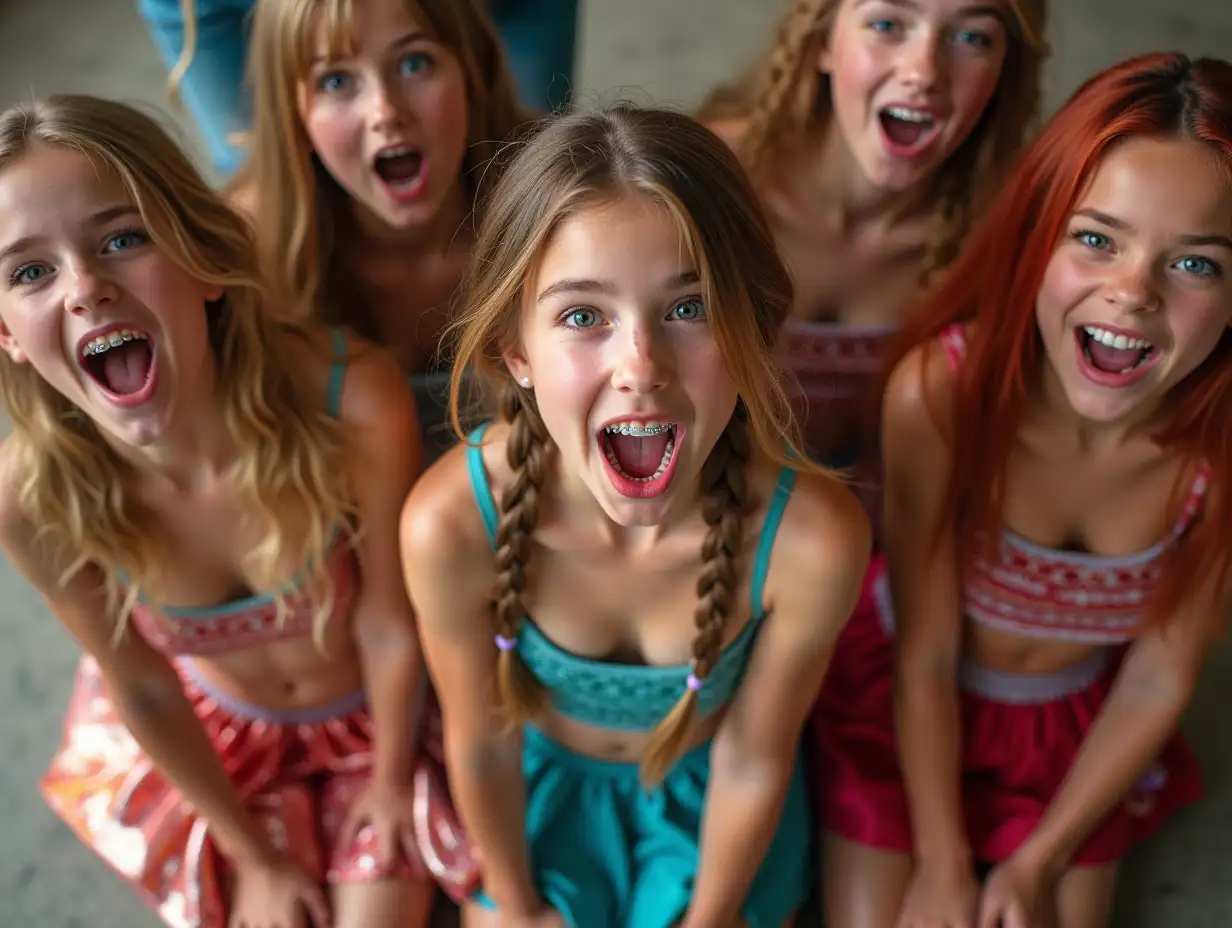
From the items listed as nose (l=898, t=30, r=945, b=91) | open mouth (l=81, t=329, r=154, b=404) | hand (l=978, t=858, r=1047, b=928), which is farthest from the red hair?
open mouth (l=81, t=329, r=154, b=404)

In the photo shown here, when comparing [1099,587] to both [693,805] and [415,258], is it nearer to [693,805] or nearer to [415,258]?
[693,805]

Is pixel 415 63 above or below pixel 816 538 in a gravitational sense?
above

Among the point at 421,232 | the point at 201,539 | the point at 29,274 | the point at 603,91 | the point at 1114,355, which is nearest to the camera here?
the point at 29,274

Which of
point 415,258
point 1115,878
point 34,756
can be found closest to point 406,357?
point 415,258

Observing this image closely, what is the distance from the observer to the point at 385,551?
48.4 inches

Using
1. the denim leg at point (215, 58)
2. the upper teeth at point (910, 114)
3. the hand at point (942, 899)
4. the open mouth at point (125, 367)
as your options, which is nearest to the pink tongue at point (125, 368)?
the open mouth at point (125, 367)

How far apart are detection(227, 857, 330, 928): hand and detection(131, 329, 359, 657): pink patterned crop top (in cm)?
25

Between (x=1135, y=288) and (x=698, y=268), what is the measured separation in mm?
388

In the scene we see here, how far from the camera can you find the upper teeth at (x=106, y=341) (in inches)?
38.8

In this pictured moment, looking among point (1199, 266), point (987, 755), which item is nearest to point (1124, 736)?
point (987, 755)

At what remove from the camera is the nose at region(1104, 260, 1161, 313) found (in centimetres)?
99

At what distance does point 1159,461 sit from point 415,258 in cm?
86

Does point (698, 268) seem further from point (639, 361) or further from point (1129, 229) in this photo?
point (1129, 229)

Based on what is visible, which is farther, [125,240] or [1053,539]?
[1053,539]
